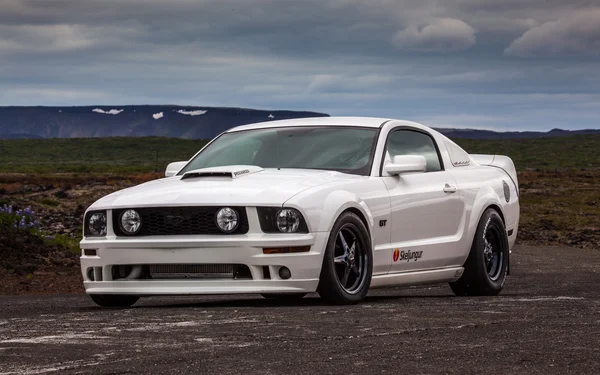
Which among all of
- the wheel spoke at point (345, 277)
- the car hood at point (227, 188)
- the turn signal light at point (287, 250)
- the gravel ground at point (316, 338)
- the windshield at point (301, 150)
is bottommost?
the gravel ground at point (316, 338)

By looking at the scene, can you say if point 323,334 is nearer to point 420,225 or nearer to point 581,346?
point 581,346

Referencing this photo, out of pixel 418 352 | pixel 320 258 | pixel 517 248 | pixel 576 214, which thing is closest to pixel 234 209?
pixel 320 258

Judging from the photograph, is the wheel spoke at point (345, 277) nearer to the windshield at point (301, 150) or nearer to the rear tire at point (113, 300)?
the windshield at point (301, 150)

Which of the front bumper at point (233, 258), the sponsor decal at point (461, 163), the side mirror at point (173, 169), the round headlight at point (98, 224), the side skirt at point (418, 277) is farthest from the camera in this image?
the sponsor decal at point (461, 163)

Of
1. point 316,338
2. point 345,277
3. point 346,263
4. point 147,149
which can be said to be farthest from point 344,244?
point 147,149

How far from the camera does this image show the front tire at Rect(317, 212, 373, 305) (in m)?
8.94

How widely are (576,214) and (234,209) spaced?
26275mm

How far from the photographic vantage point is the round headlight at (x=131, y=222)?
355 inches

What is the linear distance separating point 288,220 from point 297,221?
0.06 m

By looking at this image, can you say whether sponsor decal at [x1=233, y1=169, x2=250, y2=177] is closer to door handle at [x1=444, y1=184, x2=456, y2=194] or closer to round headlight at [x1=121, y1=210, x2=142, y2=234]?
round headlight at [x1=121, y1=210, x2=142, y2=234]

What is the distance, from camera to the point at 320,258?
886 centimetres

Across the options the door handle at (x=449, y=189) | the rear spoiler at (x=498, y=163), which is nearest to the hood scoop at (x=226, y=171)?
the door handle at (x=449, y=189)

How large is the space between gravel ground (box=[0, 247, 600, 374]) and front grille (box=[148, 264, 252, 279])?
0.24 meters

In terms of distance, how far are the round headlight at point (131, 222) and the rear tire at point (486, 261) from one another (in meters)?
3.34
